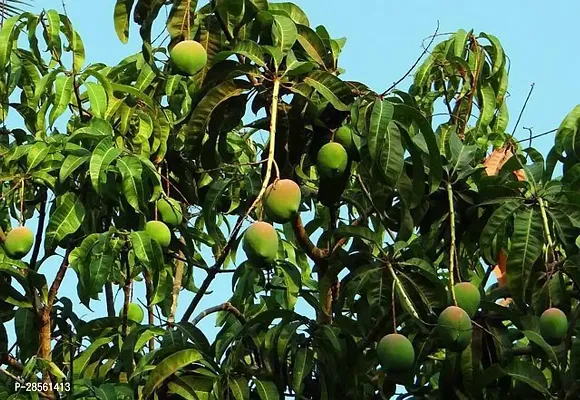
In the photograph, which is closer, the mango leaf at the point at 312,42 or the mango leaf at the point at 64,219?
the mango leaf at the point at 312,42

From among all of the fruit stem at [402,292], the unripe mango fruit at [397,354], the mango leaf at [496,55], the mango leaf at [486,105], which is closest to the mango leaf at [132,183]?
the fruit stem at [402,292]

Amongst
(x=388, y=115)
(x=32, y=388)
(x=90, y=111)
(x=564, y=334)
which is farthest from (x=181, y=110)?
(x=564, y=334)

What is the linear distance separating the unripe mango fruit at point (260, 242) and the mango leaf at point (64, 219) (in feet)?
2.44

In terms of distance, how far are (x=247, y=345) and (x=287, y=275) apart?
47 cm

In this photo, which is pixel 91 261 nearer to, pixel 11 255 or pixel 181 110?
pixel 11 255

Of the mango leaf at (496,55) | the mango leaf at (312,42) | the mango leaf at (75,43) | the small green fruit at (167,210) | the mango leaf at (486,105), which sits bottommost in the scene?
the small green fruit at (167,210)

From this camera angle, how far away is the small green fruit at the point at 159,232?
8.16 ft

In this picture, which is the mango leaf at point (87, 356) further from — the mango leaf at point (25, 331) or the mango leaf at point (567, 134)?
the mango leaf at point (567, 134)

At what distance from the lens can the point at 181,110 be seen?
3.07m

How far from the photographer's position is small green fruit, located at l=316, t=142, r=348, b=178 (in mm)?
2119

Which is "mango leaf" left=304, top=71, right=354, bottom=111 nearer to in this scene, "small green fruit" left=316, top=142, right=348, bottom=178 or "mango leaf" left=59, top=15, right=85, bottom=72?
"small green fruit" left=316, top=142, right=348, bottom=178

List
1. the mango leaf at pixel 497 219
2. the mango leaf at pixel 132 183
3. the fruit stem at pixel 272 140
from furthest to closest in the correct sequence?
the mango leaf at pixel 132 183 < the mango leaf at pixel 497 219 < the fruit stem at pixel 272 140

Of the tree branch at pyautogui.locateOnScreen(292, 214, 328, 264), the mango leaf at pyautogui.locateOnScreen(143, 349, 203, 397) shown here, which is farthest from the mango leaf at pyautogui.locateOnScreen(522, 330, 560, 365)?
the mango leaf at pyautogui.locateOnScreen(143, 349, 203, 397)

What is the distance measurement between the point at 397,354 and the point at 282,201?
0.37 meters
